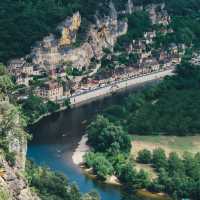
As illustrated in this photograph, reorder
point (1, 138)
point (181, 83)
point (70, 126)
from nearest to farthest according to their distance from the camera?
point (1, 138) → point (70, 126) → point (181, 83)

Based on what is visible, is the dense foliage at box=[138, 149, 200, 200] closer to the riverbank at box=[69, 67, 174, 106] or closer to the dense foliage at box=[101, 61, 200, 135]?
the dense foliage at box=[101, 61, 200, 135]

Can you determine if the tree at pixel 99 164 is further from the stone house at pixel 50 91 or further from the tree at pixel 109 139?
the stone house at pixel 50 91

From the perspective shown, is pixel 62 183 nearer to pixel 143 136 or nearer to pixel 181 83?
pixel 143 136

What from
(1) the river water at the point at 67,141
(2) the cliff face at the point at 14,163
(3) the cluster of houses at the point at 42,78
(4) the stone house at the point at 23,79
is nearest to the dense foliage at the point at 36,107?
(1) the river water at the point at 67,141

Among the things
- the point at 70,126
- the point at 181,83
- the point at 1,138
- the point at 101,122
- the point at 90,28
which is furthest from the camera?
the point at 90,28

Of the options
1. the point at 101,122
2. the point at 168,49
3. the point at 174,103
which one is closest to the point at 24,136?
the point at 101,122

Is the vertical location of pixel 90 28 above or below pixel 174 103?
above
